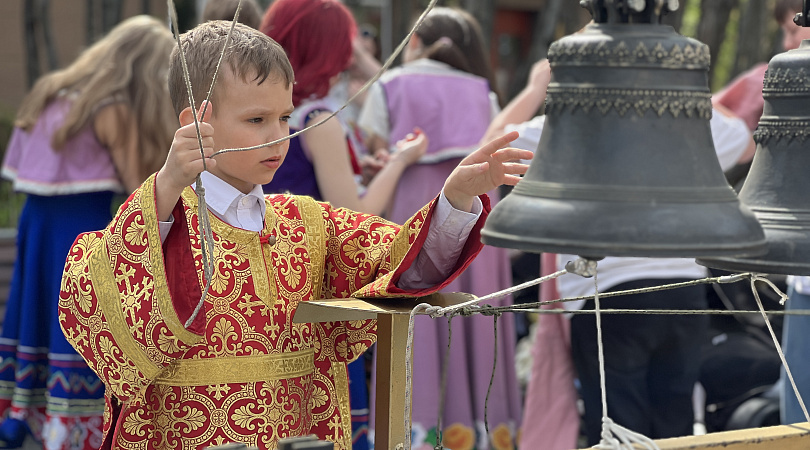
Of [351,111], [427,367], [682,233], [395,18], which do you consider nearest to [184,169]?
[682,233]

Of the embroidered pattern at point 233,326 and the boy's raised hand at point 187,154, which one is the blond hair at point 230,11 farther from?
the boy's raised hand at point 187,154

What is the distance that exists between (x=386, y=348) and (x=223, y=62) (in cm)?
63

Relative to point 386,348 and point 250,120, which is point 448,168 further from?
point 386,348

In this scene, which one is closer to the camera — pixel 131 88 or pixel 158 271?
pixel 158 271

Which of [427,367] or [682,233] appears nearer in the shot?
[682,233]

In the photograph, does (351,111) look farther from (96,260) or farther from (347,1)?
(347,1)

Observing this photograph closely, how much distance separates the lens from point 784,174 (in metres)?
1.72

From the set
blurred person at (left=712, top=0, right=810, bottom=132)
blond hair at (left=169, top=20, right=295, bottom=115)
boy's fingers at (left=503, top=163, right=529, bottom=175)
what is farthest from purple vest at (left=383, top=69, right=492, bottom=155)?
boy's fingers at (left=503, top=163, right=529, bottom=175)

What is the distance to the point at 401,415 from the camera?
172 centimetres

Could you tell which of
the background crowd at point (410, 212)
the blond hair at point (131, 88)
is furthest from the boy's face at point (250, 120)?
the blond hair at point (131, 88)

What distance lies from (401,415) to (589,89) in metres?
0.66

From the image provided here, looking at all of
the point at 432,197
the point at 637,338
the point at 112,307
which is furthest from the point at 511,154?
the point at 432,197

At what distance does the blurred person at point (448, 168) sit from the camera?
4.12 metres

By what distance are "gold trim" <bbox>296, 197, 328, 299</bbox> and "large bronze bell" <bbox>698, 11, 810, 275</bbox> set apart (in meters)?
0.78
